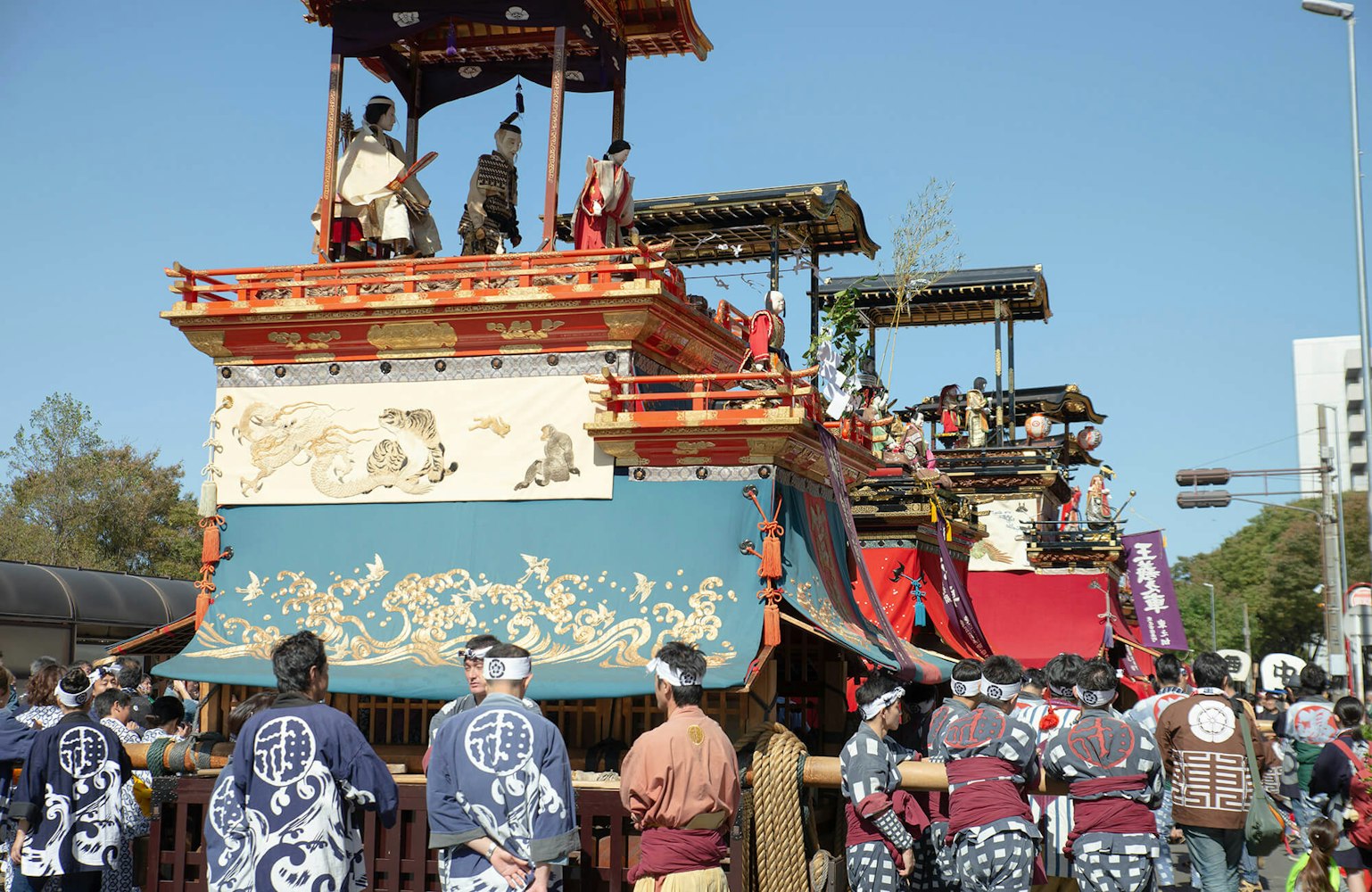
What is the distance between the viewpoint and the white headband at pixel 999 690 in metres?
7.61

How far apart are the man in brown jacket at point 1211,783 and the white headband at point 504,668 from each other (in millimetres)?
5192

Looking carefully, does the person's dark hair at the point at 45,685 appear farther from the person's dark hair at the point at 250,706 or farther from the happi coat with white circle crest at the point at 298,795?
the happi coat with white circle crest at the point at 298,795

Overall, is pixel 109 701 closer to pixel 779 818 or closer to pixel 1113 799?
pixel 779 818

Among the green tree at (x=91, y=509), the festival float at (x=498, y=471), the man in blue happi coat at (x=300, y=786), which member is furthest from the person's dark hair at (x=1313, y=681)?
the green tree at (x=91, y=509)

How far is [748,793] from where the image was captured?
28.7ft

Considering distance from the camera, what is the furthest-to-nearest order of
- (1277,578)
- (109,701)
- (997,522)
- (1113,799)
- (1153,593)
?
(1277,578) → (997,522) → (1153,593) → (109,701) → (1113,799)

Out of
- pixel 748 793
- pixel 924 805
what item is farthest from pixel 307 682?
pixel 924 805

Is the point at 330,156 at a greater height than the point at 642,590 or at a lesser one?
greater

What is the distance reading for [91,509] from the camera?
37750 millimetres

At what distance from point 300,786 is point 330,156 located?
28.2ft

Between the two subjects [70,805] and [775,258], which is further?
[775,258]

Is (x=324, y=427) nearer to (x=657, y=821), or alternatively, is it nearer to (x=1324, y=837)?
(x=657, y=821)

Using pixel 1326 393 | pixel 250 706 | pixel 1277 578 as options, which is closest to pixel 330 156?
pixel 250 706

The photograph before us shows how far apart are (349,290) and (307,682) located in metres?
6.87
